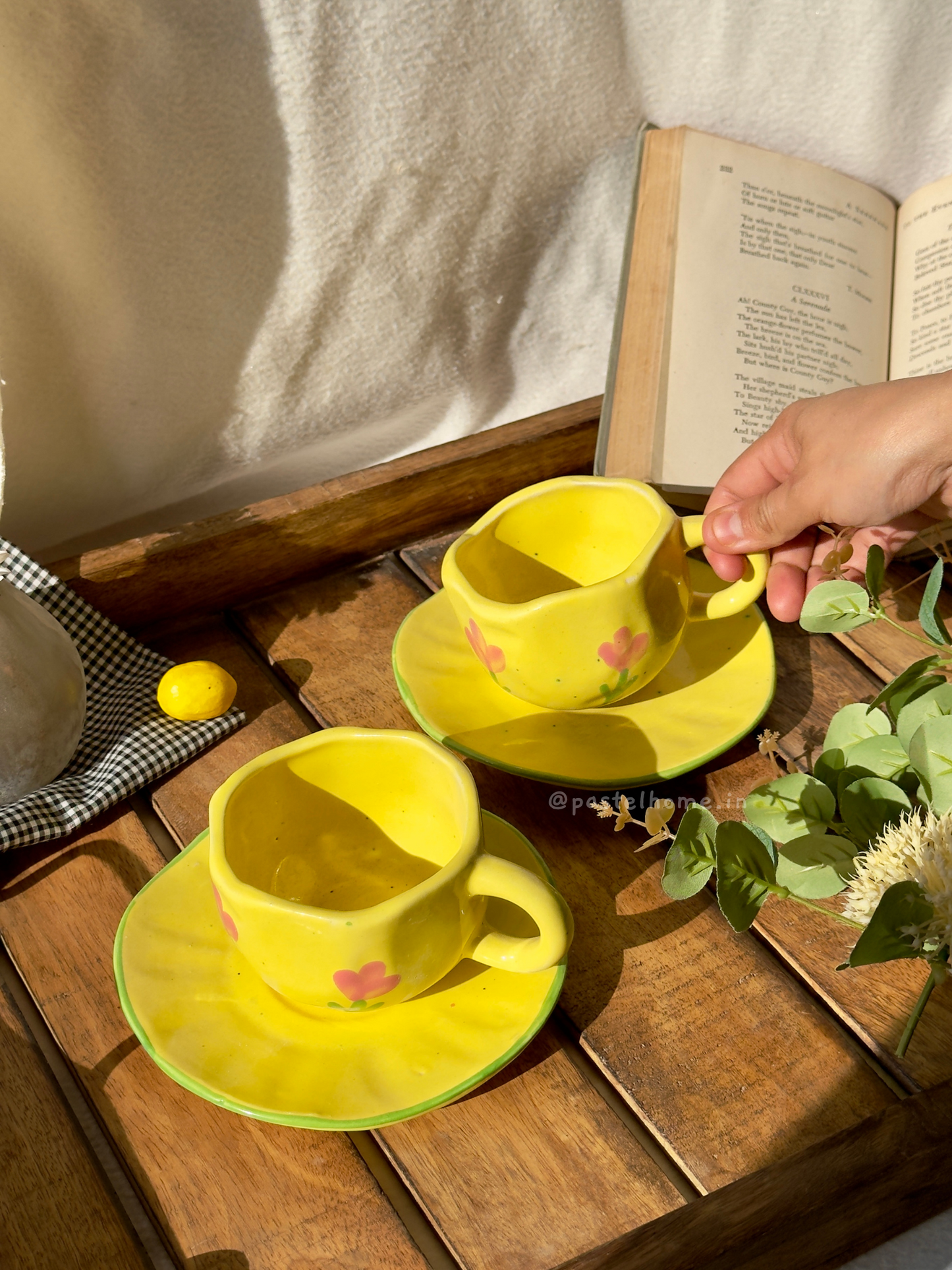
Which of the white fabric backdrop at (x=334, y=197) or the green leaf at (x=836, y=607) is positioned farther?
the white fabric backdrop at (x=334, y=197)

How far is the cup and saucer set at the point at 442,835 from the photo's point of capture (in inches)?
15.8

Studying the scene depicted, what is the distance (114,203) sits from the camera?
2.19ft

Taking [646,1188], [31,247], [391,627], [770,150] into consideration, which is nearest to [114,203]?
[31,247]

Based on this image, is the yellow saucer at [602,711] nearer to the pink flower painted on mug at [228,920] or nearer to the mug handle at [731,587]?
the mug handle at [731,587]

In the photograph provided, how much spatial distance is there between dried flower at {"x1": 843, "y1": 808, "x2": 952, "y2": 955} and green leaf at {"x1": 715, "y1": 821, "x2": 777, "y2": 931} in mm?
35

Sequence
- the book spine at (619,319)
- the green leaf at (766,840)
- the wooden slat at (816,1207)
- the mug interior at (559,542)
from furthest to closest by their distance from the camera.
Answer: the book spine at (619,319) → the mug interior at (559,542) → the green leaf at (766,840) → the wooden slat at (816,1207)

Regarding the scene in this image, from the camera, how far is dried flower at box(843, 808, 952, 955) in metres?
0.41

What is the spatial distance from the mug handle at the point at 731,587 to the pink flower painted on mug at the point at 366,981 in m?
0.25

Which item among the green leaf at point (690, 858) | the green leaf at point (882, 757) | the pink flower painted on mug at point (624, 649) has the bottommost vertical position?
the green leaf at point (690, 858)

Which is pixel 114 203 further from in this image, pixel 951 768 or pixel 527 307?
pixel 951 768

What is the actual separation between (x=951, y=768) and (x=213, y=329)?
52cm

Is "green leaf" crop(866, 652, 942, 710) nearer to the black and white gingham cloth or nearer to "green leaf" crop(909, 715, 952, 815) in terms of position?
"green leaf" crop(909, 715, 952, 815)

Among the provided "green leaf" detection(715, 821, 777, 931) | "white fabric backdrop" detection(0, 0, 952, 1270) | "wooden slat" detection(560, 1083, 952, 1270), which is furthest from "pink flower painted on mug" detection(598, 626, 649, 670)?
"white fabric backdrop" detection(0, 0, 952, 1270)

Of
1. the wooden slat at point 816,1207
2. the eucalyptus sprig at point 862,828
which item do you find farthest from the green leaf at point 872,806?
the wooden slat at point 816,1207
